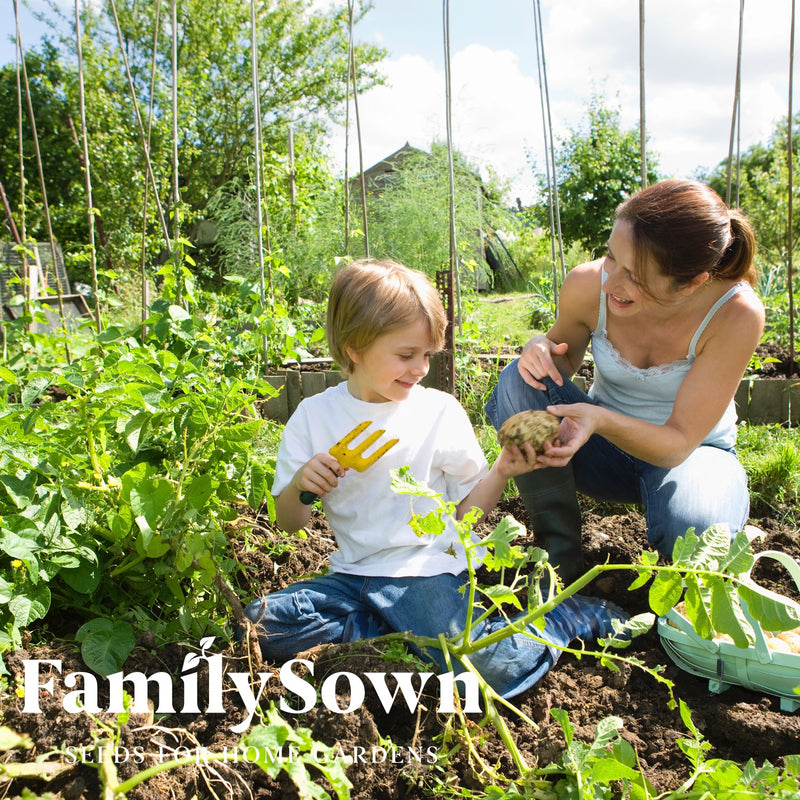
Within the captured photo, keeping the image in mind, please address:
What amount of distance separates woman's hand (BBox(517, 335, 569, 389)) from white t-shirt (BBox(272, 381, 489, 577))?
9.3 inches

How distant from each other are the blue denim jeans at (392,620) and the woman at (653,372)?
0.18 m

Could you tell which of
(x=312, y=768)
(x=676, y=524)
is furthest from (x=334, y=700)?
(x=676, y=524)

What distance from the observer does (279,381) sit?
3275 millimetres

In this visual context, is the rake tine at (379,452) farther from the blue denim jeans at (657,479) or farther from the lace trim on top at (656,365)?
the lace trim on top at (656,365)

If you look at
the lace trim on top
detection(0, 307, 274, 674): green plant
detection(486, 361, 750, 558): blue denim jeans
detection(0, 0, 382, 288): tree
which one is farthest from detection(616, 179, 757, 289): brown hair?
detection(0, 0, 382, 288): tree

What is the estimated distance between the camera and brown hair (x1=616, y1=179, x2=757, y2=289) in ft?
4.95

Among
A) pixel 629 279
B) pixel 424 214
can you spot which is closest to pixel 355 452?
pixel 629 279

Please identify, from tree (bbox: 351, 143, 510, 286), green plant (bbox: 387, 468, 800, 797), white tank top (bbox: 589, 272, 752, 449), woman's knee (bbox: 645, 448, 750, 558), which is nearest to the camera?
green plant (bbox: 387, 468, 800, 797)

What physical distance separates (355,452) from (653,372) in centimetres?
81

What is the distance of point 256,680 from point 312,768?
0.23 m

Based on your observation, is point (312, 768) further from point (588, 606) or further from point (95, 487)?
point (588, 606)

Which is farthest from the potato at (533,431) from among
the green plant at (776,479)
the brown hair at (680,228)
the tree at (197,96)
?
the tree at (197,96)

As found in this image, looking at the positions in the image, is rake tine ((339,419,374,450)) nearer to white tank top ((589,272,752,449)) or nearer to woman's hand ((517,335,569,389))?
woman's hand ((517,335,569,389))

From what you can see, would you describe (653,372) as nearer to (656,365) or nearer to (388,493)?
(656,365)
